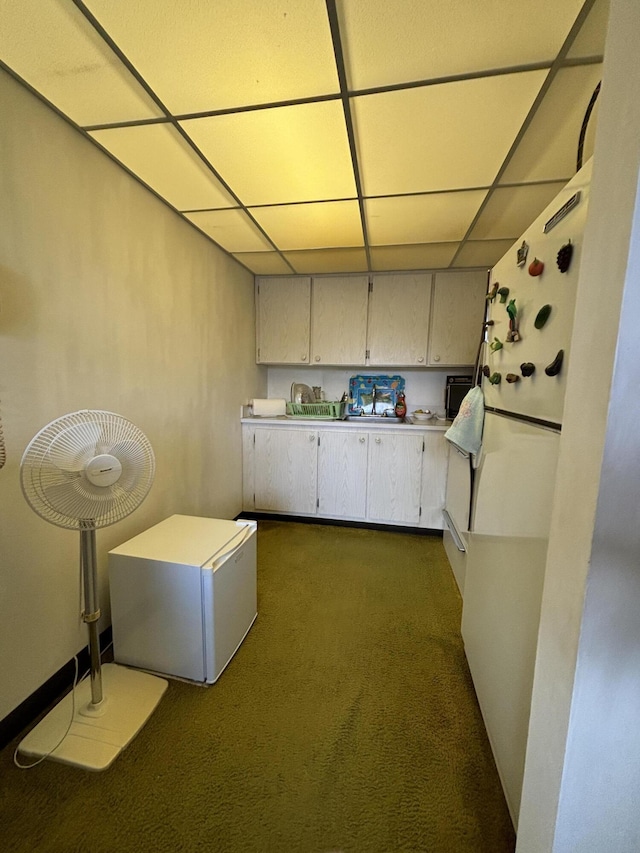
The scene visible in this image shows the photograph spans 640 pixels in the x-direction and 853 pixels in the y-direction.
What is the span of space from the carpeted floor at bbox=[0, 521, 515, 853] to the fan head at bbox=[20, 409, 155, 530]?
80cm

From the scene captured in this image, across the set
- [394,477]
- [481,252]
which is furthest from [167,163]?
[394,477]

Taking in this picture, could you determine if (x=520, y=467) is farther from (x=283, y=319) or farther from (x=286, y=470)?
(x=283, y=319)

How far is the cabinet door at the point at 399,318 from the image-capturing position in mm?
2809

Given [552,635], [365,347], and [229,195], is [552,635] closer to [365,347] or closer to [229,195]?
[229,195]

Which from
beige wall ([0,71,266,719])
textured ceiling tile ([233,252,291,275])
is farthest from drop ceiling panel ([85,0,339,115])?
textured ceiling tile ([233,252,291,275])

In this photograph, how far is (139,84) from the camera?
109cm

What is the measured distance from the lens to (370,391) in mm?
3262

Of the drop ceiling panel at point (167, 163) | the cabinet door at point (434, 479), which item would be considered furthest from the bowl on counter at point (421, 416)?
the drop ceiling panel at point (167, 163)

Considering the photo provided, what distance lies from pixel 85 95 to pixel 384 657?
2509mm

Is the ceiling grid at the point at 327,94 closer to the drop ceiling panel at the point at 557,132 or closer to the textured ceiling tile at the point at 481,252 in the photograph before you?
the drop ceiling panel at the point at 557,132

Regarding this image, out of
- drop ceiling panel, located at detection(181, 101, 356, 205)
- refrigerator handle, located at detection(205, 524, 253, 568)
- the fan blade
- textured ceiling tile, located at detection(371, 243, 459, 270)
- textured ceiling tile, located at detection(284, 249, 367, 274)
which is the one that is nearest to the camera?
the fan blade

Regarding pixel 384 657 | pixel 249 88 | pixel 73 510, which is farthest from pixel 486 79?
pixel 384 657

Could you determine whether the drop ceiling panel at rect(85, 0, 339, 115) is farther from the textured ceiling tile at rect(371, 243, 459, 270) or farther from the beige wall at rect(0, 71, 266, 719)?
the textured ceiling tile at rect(371, 243, 459, 270)

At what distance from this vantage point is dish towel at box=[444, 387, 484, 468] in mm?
1441
